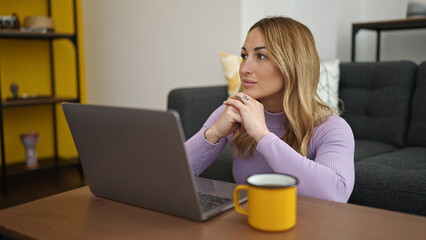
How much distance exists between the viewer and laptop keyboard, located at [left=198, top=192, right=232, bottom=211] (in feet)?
2.65

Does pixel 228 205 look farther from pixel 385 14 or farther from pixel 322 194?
pixel 385 14

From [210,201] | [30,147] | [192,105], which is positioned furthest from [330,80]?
[30,147]

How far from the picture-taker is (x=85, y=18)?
3.60 metres

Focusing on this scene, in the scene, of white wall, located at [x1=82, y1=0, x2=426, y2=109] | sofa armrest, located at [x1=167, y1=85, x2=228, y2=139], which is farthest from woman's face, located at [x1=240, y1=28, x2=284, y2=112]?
white wall, located at [x1=82, y1=0, x2=426, y2=109]

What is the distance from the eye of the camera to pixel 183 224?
0.74 m

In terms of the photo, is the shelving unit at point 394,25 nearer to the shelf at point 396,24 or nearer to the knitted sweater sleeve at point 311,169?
the shelf at point 396,24

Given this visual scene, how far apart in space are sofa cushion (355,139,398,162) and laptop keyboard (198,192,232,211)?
113 cm

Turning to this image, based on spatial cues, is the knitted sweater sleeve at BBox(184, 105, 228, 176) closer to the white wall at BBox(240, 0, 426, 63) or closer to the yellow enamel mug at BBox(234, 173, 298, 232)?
the yellow enamel mug at BBox(234, 173, 298, 232)

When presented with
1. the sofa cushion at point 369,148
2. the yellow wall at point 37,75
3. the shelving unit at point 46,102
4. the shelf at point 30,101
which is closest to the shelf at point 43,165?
the shelving unit at point 46,102

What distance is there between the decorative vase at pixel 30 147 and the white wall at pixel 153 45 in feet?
2.06

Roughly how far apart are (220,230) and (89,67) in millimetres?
3153

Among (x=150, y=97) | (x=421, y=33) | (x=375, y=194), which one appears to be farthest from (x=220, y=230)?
(x=421, y=33)

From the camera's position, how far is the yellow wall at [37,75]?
10.8 feet

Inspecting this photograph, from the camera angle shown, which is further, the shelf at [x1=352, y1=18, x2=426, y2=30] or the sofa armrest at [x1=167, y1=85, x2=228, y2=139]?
the shelf at [x1=352, y1=18, x2=426, y2=30]
